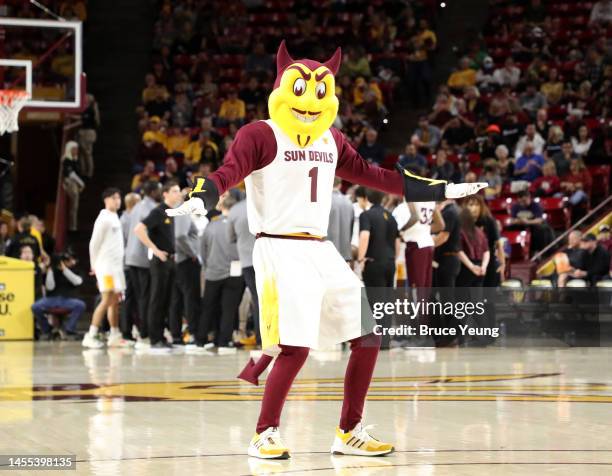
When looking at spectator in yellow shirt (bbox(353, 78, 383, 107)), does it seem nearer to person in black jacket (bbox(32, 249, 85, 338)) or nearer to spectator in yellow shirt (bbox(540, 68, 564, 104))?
spectator in yellow shirt (bbox(540, 68, 564, 104))

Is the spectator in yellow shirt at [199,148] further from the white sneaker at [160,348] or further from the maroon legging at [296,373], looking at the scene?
the maroon legging at [296,373]

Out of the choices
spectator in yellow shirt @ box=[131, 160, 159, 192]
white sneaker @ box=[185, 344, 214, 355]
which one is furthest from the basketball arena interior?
spectator in yellow shirt @ box=[131, 160, 159, 192]

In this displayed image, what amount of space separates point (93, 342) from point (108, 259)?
954 millimetres

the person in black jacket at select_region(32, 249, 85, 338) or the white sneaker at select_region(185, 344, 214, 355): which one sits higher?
the person in black jacket at select_region(32, 249, 85, 338)

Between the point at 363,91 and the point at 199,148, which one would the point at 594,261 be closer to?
the point at 199,148

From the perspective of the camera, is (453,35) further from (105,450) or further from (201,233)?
(105,450)

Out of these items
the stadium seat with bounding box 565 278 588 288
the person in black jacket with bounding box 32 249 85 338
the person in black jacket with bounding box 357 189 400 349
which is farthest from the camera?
the person in black jacket with bounding box 32 249 85 338

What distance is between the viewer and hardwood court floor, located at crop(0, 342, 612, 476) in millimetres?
5758

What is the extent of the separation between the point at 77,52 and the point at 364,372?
38.7 feet

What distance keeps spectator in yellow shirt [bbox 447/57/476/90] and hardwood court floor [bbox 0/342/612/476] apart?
36.2 feet

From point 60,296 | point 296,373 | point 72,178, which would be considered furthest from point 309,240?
point 72,178

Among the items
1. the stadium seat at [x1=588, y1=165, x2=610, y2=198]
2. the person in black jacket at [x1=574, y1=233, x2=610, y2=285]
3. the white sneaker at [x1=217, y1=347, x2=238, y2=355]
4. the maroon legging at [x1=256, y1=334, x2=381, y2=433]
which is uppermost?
the stadium seat at [x1=588, y1=165, x2=610, y2=198]

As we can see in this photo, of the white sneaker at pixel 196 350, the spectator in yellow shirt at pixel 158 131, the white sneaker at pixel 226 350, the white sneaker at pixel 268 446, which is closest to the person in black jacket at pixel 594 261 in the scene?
the white sneaker at pixel 226 350

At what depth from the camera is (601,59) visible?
21.3m
